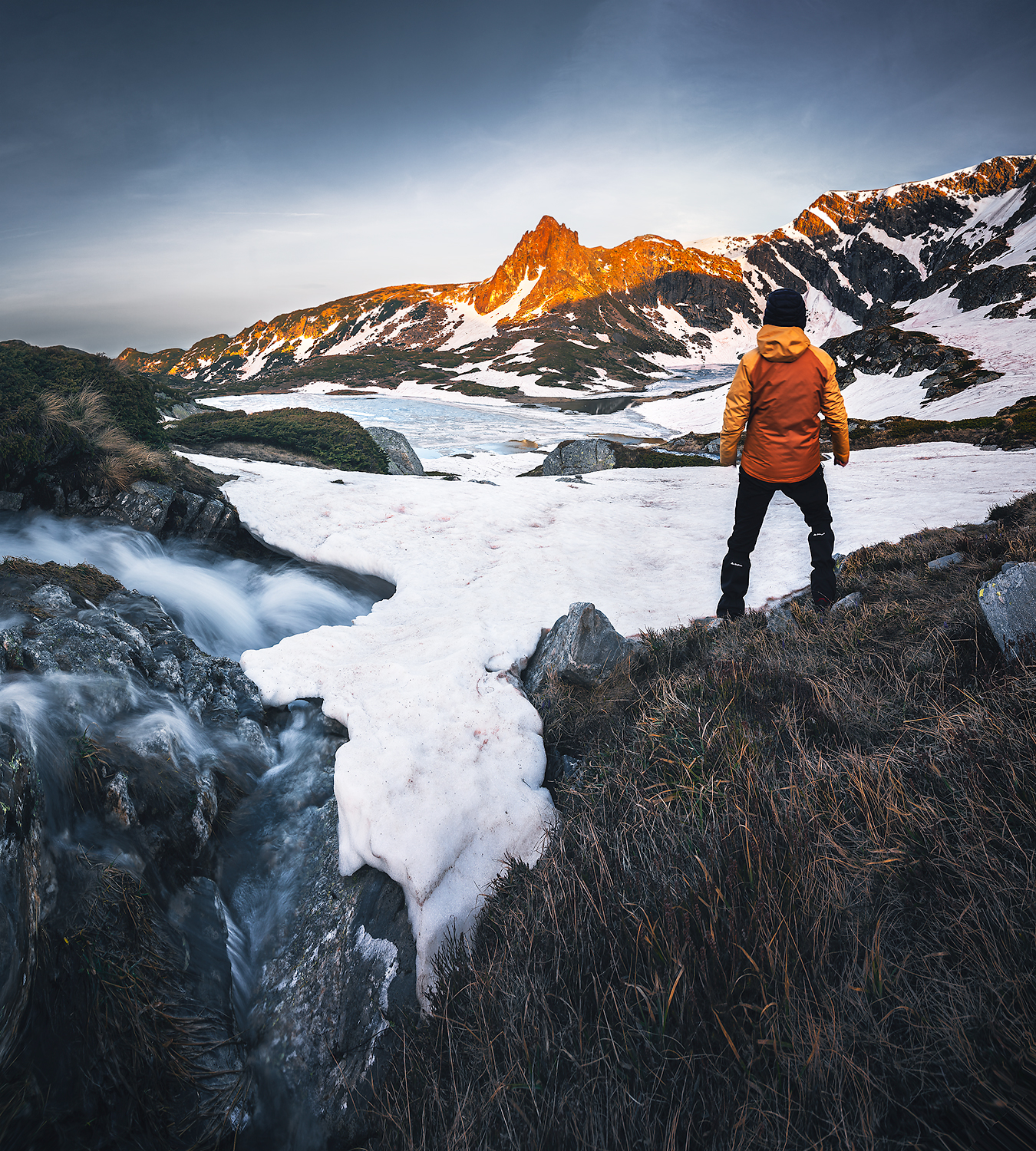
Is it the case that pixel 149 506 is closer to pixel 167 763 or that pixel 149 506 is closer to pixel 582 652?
pixel 167 763

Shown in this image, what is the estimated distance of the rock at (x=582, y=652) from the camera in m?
4.19

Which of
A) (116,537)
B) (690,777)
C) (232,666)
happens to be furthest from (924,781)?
(116,537)

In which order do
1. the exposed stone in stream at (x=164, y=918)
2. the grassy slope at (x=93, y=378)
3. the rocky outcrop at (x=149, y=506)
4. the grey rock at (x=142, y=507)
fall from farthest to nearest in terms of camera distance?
the grassy slope at (x=93, y=378) → the grey rock at (x=142, y=507) → the rocky outcrop at (x=149, y=506) → the exposed stone in stream at (x=164, y=918)

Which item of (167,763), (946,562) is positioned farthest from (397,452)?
(946,562)

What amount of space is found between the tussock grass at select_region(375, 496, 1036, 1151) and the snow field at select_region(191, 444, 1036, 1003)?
591 millimetres

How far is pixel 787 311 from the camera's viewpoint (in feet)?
14.1

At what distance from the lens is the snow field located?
3.04 m

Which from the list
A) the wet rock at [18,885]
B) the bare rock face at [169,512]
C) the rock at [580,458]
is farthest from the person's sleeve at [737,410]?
the rock at [580,458]

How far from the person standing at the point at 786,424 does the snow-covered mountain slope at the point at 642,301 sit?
166 feet

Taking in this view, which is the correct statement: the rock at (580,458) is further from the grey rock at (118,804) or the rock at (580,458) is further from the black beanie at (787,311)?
the grey rock at (118,804)

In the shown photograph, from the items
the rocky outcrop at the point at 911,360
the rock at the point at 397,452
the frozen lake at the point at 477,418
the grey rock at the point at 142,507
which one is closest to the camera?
the grey rock at the point at 142,507

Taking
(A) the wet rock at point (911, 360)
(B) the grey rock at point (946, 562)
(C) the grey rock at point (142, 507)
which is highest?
(A) the wet rock at point (911, 360)

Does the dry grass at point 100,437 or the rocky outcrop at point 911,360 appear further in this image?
the rocky outcrop at point 911,360

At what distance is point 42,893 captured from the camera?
2100 millimetres
